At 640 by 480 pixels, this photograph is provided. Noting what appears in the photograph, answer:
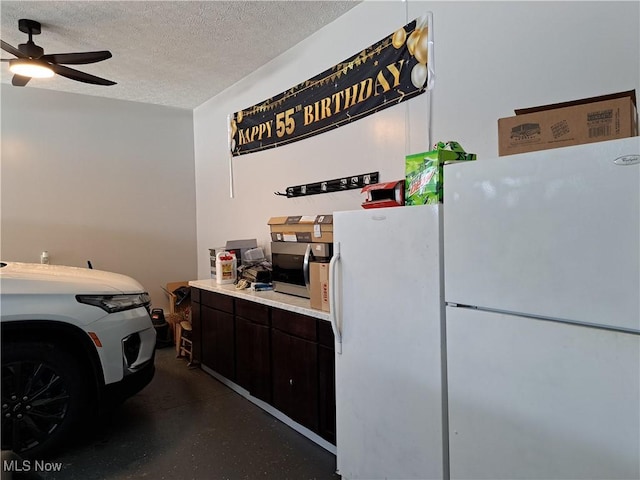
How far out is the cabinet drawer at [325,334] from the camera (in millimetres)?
2273

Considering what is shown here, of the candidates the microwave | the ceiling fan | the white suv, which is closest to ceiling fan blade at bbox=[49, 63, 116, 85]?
the ceiling fan

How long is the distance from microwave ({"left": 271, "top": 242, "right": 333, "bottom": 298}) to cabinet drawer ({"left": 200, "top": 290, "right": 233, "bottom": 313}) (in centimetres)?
44

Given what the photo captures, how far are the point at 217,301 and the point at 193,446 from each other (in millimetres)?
1256

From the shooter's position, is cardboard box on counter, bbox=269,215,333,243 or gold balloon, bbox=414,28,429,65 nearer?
gold balloon, bbox=414,28,429,65

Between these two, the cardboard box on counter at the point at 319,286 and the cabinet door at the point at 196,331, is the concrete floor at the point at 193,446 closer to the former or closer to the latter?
the cabinet door at the point at 196,331

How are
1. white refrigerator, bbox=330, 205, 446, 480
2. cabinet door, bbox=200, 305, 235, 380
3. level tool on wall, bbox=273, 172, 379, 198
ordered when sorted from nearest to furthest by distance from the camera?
white refrigerator, bbox=330, 205, 446, 480 → level tool on wall, bbox=273, 172, 379, 198 → cabinet door, bbox=200, 305, 235, 380

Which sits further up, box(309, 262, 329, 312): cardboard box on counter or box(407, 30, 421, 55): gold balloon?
box(407, 30, 421, 55): gold balloon

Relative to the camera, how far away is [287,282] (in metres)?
3.04

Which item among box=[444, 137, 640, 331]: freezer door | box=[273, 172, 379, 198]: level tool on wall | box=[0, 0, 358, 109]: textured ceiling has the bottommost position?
box=[444, 137, 640, 331]: freezer door

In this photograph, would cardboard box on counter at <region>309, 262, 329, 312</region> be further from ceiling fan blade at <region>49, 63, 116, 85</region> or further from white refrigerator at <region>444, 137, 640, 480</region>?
ceiling fan blade at <region>49, 63, 116, 85</region>

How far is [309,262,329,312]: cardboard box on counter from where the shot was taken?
7.88 feet

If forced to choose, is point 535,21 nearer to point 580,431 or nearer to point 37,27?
point 580,431

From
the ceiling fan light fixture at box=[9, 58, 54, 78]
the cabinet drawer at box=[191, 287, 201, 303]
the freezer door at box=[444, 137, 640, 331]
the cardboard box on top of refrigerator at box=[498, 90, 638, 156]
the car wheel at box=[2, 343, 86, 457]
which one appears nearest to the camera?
the freezer door at box=[444, 137, 640, 331]

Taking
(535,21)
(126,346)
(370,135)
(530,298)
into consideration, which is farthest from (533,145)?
(126,346)
